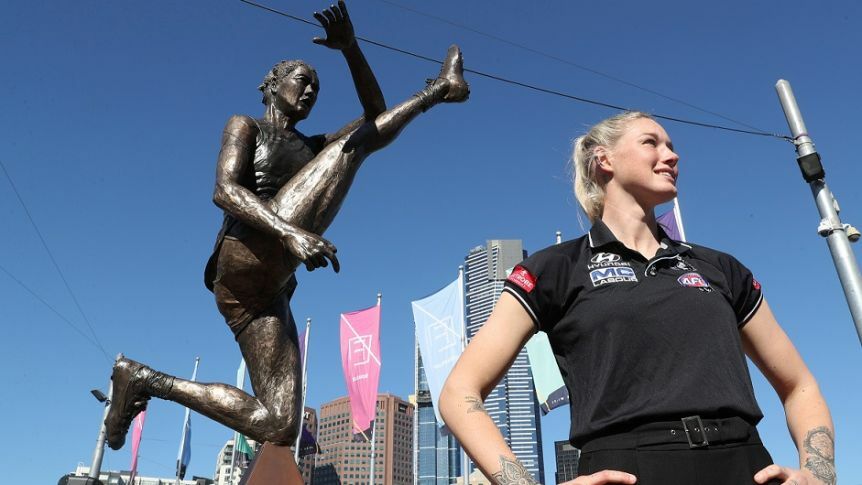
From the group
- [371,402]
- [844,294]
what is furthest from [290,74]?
[371,402]

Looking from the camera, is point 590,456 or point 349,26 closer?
point 590,456

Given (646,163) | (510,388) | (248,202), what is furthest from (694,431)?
(510,388)

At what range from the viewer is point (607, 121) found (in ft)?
6.94

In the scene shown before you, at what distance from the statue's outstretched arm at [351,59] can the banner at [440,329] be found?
454 inches

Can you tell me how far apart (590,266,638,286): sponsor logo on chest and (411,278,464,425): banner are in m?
13.3

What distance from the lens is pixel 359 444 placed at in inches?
3174

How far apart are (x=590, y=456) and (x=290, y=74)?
2962 mm

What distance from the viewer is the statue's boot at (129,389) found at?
3.08 meters

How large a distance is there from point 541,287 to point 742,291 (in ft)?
2.07

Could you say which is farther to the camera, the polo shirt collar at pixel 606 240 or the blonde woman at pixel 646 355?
the polo shirt collar at pixel 606 240

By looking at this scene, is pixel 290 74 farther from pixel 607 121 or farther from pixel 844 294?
pixel 844 294

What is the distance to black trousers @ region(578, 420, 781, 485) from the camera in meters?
1.32

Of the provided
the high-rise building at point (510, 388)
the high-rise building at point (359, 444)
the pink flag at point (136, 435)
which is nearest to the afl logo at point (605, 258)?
the pink flag at point (136, 435)

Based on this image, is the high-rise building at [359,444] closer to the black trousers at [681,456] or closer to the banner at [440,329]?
the banner at [440,329]
